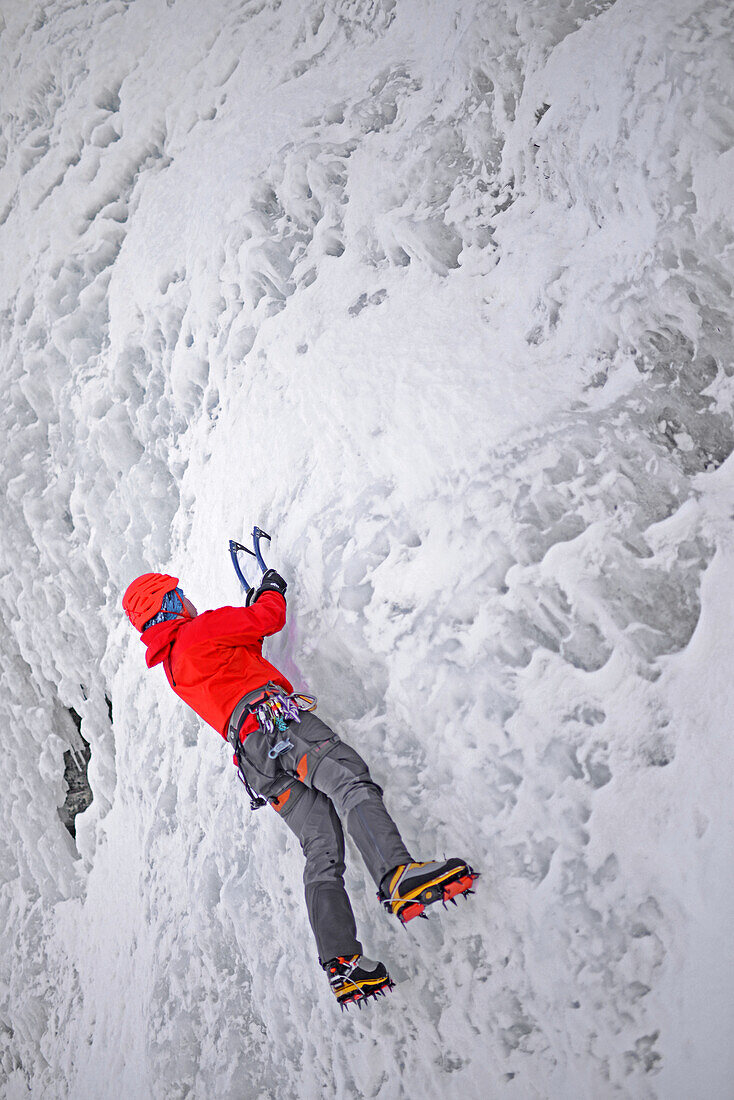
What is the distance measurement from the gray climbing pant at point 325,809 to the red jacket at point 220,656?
19 cm

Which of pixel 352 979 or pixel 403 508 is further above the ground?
pixel 403 508

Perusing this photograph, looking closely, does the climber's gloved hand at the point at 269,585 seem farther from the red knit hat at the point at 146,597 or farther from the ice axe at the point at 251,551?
the red knit hat at the point at 146,597

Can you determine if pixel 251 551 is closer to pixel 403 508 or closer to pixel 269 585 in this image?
pixel 269 585

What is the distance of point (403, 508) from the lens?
284cm

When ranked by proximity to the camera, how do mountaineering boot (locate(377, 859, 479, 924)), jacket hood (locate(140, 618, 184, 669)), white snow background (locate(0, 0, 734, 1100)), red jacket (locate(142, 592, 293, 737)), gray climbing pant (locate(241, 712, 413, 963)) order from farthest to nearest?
jacket hood (locate(140, 618, 184, 669)), red jacket (locate(142, 592, 293, 737)), white snow background (locate(0, 0, 734, 1100)), gray climbing pant (locate(241, 712, 413, 963)), mountaineering boot (locate(377, 859, 479, 924))

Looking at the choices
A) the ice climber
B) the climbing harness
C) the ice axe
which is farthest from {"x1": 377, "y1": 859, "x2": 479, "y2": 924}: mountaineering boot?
the ice axe

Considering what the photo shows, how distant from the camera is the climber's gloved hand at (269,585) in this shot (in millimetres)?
2885

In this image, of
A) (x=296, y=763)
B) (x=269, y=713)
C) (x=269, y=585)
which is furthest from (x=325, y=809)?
(x=269, y=585)

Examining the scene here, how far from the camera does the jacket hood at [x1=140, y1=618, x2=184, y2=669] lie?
282 centimetres

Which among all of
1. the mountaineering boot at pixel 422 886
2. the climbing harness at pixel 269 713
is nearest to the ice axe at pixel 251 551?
the climbing harness at pixel 269 713

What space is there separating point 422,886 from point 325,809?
56cm

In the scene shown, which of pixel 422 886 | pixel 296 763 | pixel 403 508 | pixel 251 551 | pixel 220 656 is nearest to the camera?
pixel 422 886

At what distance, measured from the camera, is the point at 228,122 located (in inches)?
153

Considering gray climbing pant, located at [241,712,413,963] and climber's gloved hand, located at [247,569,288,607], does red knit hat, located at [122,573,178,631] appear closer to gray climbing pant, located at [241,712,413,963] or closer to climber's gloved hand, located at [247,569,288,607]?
climber's gloved hand, located at [247,569,288,607]
